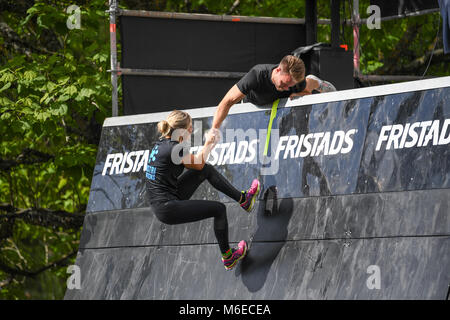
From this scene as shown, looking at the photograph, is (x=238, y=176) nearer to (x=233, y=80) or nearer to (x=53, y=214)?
(x=233, y=80)

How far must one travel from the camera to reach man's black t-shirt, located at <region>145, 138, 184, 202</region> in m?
8.51

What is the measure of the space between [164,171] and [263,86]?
1.36 metres

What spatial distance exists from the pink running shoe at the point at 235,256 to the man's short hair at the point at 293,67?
5.79 feet

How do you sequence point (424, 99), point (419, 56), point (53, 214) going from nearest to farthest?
point (424, 99) < point (53, 214) < point (419, 56)

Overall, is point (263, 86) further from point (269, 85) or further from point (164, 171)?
point (164, 171)

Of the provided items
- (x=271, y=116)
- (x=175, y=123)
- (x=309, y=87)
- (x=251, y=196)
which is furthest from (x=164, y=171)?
(x=309, y=87)

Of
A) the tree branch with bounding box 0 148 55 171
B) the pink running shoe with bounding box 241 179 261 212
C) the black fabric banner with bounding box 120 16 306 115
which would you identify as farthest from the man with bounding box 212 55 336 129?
the tree branch with bounding box 0 148 55 171

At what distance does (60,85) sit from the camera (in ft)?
40.8

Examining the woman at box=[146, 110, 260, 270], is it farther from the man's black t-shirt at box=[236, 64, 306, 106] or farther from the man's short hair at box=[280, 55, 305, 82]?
the man's short hair at box=[280, 55, 305, 82]

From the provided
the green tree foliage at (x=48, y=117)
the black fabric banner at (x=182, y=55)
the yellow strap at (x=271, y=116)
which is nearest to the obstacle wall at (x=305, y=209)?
the yellow strap at (x=271, y=116)

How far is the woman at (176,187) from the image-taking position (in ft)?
27.5

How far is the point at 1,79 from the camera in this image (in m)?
12.4
